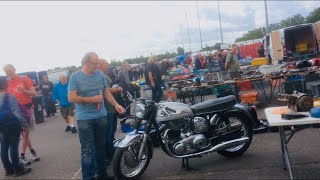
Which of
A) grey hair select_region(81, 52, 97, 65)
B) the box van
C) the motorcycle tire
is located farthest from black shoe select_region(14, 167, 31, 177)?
the box van

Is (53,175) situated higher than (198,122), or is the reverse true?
(198,122)

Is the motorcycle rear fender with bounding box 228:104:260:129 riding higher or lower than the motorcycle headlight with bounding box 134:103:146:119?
lower

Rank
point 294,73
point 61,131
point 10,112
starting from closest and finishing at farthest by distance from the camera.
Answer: point 10,112, point 294,73, point 61,131

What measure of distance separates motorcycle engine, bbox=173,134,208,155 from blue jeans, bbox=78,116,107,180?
1102 mm

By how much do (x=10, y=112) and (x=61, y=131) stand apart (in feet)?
17.1

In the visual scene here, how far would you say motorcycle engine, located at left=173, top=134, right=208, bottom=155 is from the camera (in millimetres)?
4883

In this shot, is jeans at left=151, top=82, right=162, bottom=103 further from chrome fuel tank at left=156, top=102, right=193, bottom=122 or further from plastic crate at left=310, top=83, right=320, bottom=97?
chrome fuel tank at left=156, top=102, right=193, bottom=122

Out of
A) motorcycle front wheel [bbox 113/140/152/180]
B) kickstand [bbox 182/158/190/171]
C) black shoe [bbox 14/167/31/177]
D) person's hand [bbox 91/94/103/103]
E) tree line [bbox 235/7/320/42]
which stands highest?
tree line [bbox 235/7/320/42]

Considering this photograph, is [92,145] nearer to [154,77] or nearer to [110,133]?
[110,133]

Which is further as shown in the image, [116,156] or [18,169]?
[18,169]

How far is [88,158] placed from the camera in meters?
4.64

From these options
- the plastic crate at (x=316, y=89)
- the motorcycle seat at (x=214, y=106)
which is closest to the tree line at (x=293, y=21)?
the plastic crate at (x=316, y=89)

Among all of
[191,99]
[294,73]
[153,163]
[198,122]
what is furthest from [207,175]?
[191,99]

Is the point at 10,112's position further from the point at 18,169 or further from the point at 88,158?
the point at 88,158
